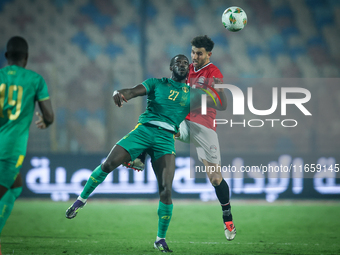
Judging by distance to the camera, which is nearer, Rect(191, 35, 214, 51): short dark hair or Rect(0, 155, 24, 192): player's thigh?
Rect(0, 155, 24, 192): player's thigh

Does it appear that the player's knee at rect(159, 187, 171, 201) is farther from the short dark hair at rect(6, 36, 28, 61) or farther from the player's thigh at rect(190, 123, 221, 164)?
the short dark hair at rect(6, 36, 28, 61)

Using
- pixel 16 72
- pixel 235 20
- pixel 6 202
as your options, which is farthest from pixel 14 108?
pixel 235 20

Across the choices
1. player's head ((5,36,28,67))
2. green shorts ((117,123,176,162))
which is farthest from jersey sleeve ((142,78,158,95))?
player's head ((5,36,28,67))

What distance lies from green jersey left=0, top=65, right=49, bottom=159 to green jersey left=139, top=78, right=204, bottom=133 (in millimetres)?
1464

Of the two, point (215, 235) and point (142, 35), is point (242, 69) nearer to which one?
point (142, 35)

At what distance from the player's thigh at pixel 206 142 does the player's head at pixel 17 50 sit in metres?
2.53

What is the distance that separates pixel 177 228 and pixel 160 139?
97.1 inches

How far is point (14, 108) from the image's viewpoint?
3.72 m

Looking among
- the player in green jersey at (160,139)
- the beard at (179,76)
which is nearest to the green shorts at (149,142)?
the player in green jersey at (160,139)

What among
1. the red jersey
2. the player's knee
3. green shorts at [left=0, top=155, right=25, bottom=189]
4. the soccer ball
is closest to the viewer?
green shorts at [left=0, top=155, right=25, bottom=189]

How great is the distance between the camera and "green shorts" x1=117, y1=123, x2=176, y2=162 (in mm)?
4836

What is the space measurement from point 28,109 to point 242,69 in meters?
12.0

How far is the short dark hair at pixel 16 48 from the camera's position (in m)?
3.74

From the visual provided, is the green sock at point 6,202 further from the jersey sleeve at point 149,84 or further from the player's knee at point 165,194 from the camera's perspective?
the jersey sleeve at point 149,84
